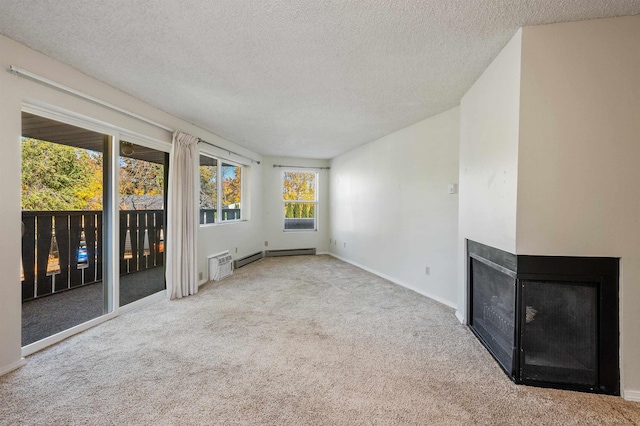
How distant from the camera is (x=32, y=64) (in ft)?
7.11

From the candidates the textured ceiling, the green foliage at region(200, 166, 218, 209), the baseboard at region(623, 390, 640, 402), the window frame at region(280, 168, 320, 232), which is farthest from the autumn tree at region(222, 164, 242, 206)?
the baseboard at region(623, 390, 640, 402)

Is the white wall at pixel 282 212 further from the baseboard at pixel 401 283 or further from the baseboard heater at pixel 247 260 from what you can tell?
the baseboard at pixel 401 283

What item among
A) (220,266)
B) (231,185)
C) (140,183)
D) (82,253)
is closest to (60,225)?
(82,253)

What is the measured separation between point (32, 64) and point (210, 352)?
8.81 feet

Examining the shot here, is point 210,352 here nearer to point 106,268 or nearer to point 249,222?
point 106,268

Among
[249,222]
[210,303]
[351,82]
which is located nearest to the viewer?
[351,82]

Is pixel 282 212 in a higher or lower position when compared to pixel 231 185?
lower

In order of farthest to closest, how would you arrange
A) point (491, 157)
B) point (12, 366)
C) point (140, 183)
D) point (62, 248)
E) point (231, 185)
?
1. point (231, 185)
2. point (62, 248)
3. point (140, 183)
4. point (491, 157)
5. point (12, 366)

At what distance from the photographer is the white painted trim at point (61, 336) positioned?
2229 millimetres

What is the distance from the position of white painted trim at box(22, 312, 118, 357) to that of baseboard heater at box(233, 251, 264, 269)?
2521mm

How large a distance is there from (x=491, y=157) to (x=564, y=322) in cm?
130

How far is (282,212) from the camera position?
22.5ft

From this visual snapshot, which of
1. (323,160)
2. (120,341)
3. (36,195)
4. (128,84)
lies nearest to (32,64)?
(128,84)

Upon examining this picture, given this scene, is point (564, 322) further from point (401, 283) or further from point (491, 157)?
point (401, 283)
